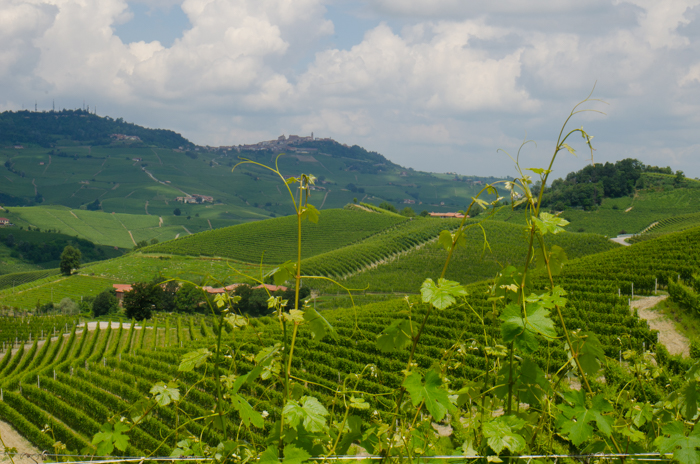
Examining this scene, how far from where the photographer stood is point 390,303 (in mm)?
25188

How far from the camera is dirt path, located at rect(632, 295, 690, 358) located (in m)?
11.5

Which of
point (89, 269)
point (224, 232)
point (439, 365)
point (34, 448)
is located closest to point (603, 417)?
point (439, 365)

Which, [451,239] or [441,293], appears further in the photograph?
[451,239]

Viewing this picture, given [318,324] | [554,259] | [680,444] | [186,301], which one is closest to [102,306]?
[186,301]

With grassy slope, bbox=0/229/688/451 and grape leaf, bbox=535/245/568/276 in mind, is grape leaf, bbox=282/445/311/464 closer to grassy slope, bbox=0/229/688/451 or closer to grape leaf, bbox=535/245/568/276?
grape leaf, bbox=535/245/568/276

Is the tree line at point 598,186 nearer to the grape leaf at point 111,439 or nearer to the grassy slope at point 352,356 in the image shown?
the grassy slope at point 352,356

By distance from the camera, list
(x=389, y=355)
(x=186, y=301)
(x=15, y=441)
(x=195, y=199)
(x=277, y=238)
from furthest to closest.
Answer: (x=195, y=199) → (x=277, y=238) → (x=186, y=301) → (x=15, y=441) → (x=389, y=355)

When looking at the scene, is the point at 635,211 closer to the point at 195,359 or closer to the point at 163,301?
the point at 163,301

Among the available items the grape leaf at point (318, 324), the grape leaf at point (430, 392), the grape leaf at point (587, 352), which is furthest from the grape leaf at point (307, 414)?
the grape leaf at point (587, 352)

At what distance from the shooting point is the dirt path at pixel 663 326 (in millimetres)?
11531

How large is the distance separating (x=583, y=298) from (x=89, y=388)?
20686 millimetres

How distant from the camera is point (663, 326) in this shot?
503 inches

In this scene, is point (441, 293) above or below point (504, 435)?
above

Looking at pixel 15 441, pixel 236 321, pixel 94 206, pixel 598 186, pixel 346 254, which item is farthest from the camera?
pixel 94 206
